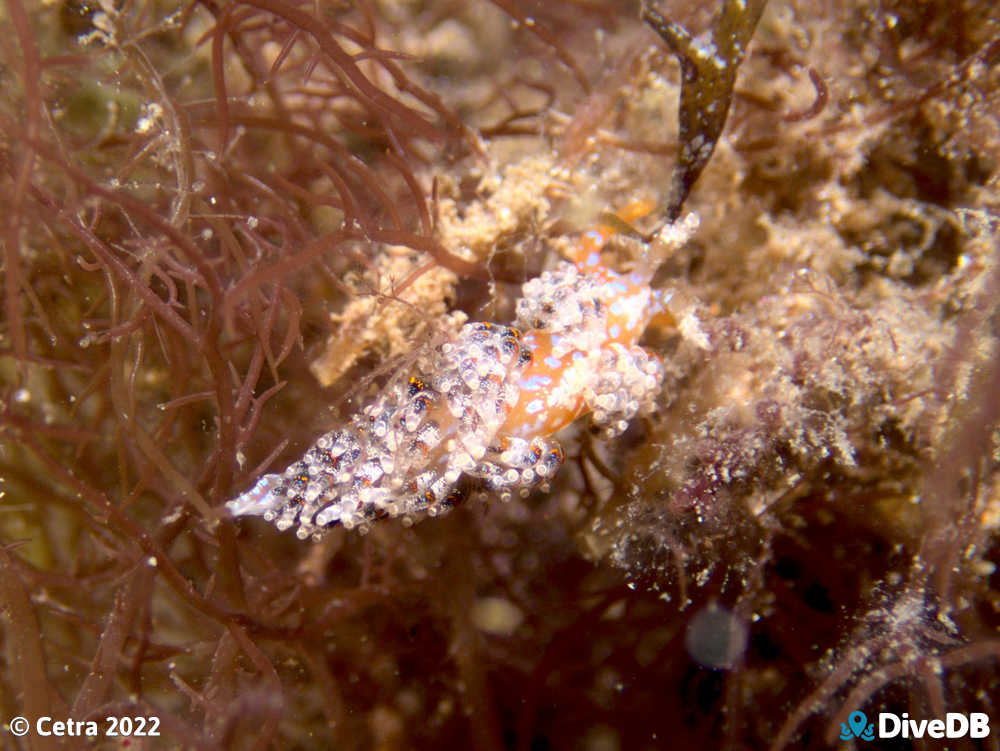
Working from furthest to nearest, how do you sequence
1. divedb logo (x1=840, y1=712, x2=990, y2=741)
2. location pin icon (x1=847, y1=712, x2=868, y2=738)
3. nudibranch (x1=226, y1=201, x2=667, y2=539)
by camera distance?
location pin icon (x1=847, y1=712, x2=868, y2=738) < divedb logo (x1=840, y1=712, x2=990, y2=741) < nudibranch (x1=226, y1=201, x2=667, y2=539)

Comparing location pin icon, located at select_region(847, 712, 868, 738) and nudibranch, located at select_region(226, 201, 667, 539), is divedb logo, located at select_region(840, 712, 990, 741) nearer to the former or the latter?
location pin icon, located at select_region(847, 712, 868, 738)

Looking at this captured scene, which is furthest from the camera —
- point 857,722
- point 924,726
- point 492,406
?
point 857,722

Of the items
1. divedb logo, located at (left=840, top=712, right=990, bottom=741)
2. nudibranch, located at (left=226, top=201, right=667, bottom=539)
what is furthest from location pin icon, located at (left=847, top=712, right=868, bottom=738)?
nudibranch, located at (left=226, top=201, right=667, bottom=539)

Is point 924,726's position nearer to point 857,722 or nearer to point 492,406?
point 857,722

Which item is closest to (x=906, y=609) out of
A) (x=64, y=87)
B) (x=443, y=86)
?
(x=443, y=86)

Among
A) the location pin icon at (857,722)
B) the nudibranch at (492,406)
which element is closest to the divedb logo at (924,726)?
the location pin icon at (857,722)

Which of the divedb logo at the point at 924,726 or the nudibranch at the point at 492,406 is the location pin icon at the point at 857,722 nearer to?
the divedb logo at the point at 924,726

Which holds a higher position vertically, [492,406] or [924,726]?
[492,406]

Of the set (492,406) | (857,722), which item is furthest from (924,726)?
(492,406)
